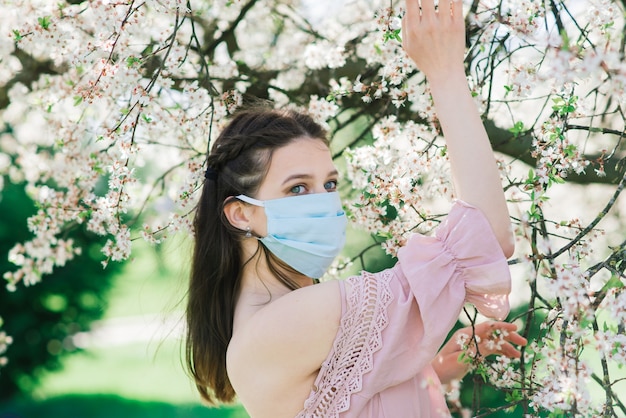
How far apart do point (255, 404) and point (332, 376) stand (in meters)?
0.22

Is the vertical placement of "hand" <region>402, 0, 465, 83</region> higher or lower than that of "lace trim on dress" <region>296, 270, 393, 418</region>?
higher

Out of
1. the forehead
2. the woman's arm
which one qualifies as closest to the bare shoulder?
the forehead

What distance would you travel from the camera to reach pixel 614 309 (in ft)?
4.45

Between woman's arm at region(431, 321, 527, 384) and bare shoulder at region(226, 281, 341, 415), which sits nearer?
bare shoulder at region(226, 281, 341, 415)

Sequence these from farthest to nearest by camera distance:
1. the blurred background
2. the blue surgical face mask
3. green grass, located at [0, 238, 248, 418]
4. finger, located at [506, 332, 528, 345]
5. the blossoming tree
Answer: green grass, located at [0, 238, 248, 418] < the blurred background < finger, located at [506, 332, 528, 345] < the blue surgical face mask < the blossoming tree

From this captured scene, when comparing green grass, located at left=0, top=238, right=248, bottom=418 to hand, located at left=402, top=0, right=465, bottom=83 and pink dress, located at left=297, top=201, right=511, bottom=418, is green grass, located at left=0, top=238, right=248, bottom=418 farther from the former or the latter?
hand, located at left=402, top=0, right=465, bottom=83

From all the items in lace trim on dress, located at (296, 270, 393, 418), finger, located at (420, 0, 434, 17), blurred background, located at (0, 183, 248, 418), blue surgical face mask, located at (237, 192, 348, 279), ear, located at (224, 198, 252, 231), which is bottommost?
lace trim on dress, located at (296, 270, 393, 418)

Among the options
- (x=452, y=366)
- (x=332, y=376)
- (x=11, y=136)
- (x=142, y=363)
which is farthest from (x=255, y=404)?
(x=142, y=363)

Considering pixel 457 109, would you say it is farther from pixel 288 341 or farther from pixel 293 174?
pixel 288 341

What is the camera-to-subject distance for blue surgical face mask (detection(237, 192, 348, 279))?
192 centimetres

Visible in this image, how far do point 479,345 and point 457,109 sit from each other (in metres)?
0.82

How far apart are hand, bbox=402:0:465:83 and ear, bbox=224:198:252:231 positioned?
676 millimetres

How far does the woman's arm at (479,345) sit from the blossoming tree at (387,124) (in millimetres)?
52

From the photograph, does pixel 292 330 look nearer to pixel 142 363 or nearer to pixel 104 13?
pixel 104 13
